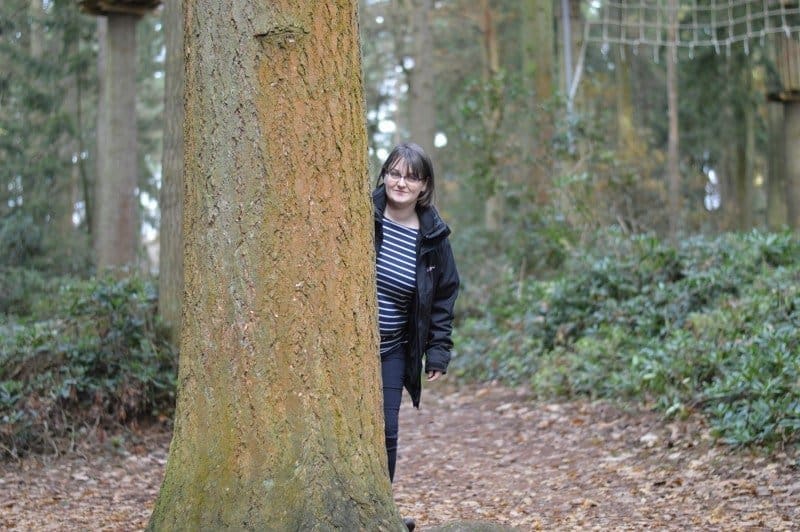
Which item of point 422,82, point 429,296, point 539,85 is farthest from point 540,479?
point 422,82

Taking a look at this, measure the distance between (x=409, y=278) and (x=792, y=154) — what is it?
16399 millimetres

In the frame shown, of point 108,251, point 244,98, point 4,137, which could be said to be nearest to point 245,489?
point 244,98

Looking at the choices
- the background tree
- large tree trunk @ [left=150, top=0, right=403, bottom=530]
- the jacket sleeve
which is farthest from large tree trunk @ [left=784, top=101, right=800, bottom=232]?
large tree trunk @ [left=150, top=0, right=403, bottom=530]

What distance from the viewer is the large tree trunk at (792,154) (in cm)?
1866

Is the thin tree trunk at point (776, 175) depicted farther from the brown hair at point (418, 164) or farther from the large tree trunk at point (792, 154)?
the brown hair at point (418, 164)

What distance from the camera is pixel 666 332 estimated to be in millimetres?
9641

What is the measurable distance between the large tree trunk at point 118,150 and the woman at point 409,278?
26.3 ft

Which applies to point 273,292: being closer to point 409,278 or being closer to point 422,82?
point 409,278

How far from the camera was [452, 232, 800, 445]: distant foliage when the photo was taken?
23.3ft

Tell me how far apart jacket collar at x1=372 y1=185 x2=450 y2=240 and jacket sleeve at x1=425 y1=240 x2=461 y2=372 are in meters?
0.09

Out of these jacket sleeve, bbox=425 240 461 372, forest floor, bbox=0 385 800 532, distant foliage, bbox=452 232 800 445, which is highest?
jacket sleeve, bbox=425 240 461 372

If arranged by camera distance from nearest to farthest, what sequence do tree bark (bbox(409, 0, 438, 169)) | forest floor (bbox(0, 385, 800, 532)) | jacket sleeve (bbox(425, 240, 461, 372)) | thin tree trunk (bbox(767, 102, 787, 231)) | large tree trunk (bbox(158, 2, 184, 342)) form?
jacket sleeve (bbox(425, 240, 461, 372)) → forest floor (bbox(0, 385, 800, 532)) → large tree trunk (bbox(158, 2, 184, 342)) → tree bark (bbox(409, 0, 438, 169)) → thin tree trunk (bbox(767, 102, 787, 231))

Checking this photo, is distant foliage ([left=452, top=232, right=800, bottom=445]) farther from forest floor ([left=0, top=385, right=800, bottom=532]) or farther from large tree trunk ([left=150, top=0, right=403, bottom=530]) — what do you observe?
large tree trunk ([left=150, top=0, right=403, bottom=530])

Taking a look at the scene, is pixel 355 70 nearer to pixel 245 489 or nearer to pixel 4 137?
pixel 245 489
